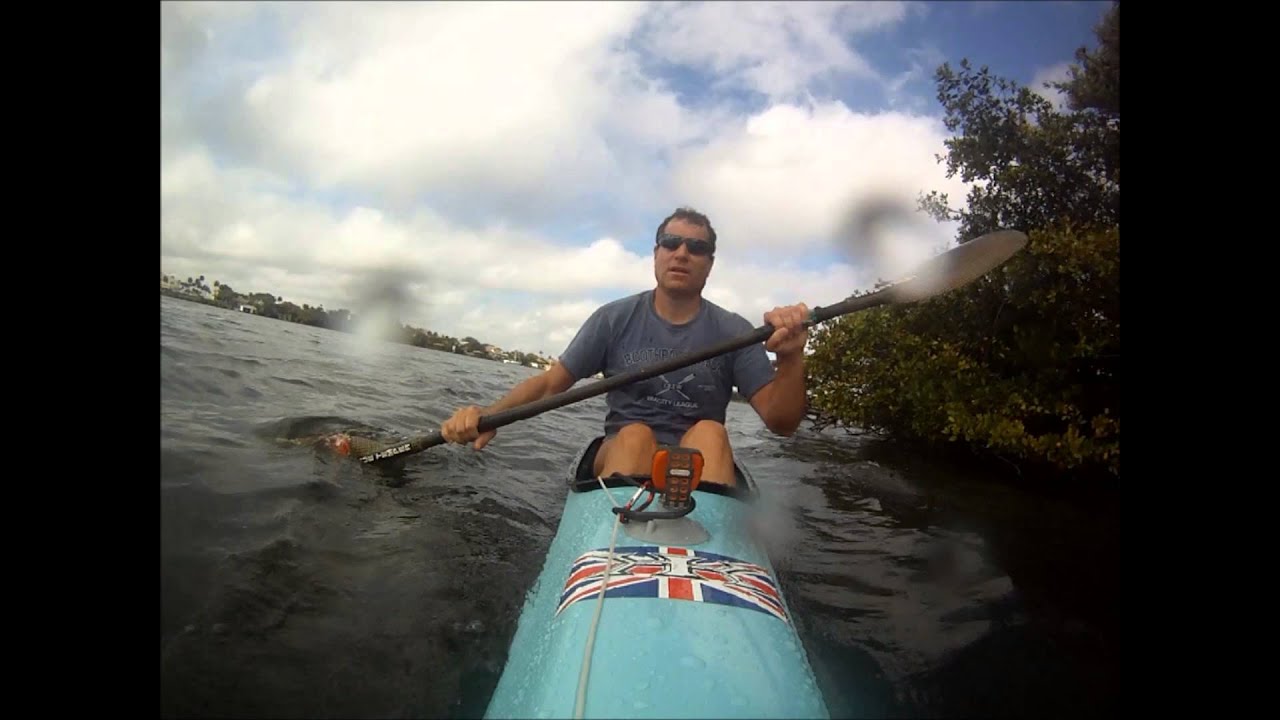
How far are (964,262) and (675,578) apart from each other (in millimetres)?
2525

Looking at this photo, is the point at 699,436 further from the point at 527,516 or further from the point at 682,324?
the point at 527,516

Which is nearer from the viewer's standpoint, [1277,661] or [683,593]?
[1277,661]

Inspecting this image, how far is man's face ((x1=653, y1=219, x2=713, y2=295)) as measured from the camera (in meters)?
3.46

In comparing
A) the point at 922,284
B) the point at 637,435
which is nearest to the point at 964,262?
the point at 922,284

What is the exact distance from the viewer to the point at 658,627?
5.70 feet

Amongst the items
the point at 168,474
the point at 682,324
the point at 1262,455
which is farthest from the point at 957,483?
the point at 168,474

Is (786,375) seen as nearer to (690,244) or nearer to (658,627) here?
(690,244)

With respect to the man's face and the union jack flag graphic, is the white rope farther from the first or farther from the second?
the man's face

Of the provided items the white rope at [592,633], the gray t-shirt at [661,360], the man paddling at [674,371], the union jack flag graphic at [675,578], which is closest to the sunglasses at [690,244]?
the man paddling at [674,371]

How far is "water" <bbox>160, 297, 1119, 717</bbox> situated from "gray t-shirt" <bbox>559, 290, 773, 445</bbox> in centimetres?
120

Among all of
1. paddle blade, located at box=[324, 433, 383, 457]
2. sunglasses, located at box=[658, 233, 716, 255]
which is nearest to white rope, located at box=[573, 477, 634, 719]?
sunglasses, located at box=[658, 233, 716, 255]

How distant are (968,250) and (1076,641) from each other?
6.93 feet

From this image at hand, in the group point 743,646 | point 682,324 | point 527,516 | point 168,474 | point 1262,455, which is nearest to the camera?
point 743,646

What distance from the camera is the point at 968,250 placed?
3.32 m
